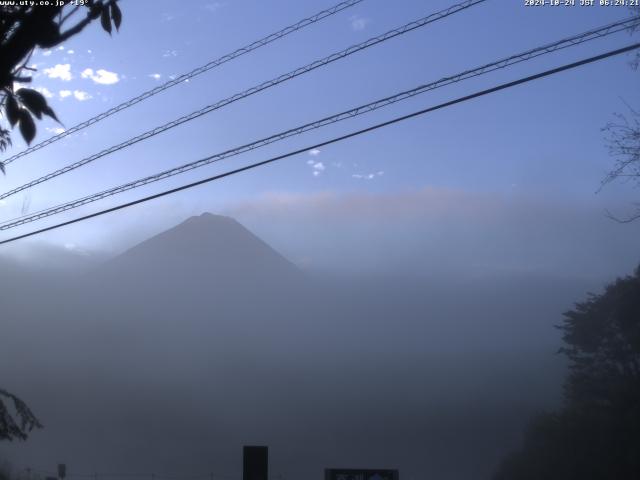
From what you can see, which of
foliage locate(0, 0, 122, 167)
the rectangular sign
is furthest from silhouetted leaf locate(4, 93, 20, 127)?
the rectangular sign

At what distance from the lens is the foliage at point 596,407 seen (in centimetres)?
3562

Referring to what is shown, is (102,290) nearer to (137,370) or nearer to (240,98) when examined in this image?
(137,370)

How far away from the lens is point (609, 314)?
45000 millimetres

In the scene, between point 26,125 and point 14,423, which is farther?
point 14,423

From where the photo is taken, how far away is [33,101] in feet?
13.6

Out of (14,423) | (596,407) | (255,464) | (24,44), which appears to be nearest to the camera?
(24,44)

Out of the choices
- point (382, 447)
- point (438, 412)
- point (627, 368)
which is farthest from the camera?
point (438, 412)

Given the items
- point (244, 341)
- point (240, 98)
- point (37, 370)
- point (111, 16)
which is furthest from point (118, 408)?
point (111, 16)

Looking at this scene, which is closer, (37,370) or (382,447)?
(382,447)

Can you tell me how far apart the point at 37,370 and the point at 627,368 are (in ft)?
211

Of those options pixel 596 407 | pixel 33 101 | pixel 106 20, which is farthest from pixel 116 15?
pixel 596 407

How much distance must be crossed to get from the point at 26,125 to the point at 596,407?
128 ft

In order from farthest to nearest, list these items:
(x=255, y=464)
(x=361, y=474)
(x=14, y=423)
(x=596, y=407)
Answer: (x=596, y=407), (x=14, y=423), (x=361, y=474), (x=255, y=464)

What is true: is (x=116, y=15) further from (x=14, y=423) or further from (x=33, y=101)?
(x=14, y=423)
